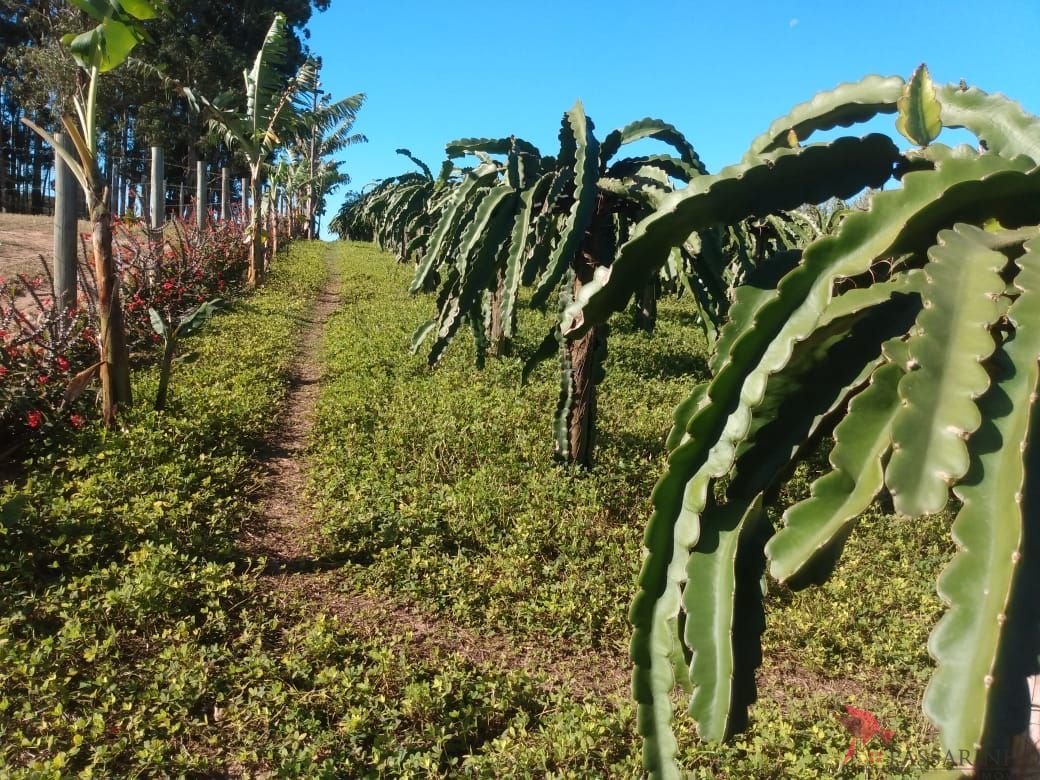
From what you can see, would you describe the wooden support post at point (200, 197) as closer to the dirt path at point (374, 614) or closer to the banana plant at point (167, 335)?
the banana plant at point (167, 335)

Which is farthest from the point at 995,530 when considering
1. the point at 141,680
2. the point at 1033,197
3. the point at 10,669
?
the point at 10,669

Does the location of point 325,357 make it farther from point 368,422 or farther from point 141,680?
point 141,680

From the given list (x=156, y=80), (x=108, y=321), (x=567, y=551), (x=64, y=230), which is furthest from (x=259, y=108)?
(x=156, y=80)

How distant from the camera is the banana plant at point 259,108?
1165 cm

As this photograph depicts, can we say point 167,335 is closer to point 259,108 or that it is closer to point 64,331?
point 64,331

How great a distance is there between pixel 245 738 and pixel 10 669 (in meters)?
0.92

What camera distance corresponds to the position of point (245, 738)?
2.55 m

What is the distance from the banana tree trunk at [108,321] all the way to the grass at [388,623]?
0.20 meters

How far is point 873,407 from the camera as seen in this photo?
125 centimetres

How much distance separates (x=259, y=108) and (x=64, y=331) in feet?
26.3

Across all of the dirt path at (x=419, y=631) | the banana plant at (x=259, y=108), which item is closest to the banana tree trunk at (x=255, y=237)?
the banana plant at (x=259, y=108)

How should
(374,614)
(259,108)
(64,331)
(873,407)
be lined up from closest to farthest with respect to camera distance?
(873,407)
(374,614)
(64,331)
(259,108)

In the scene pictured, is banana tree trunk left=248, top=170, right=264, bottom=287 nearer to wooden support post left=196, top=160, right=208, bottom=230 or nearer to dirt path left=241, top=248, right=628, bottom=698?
wooden support post left=196, top=160, right=208, bottom=230

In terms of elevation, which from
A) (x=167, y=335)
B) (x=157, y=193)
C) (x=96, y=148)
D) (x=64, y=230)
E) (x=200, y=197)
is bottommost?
(x=167, y=335)
